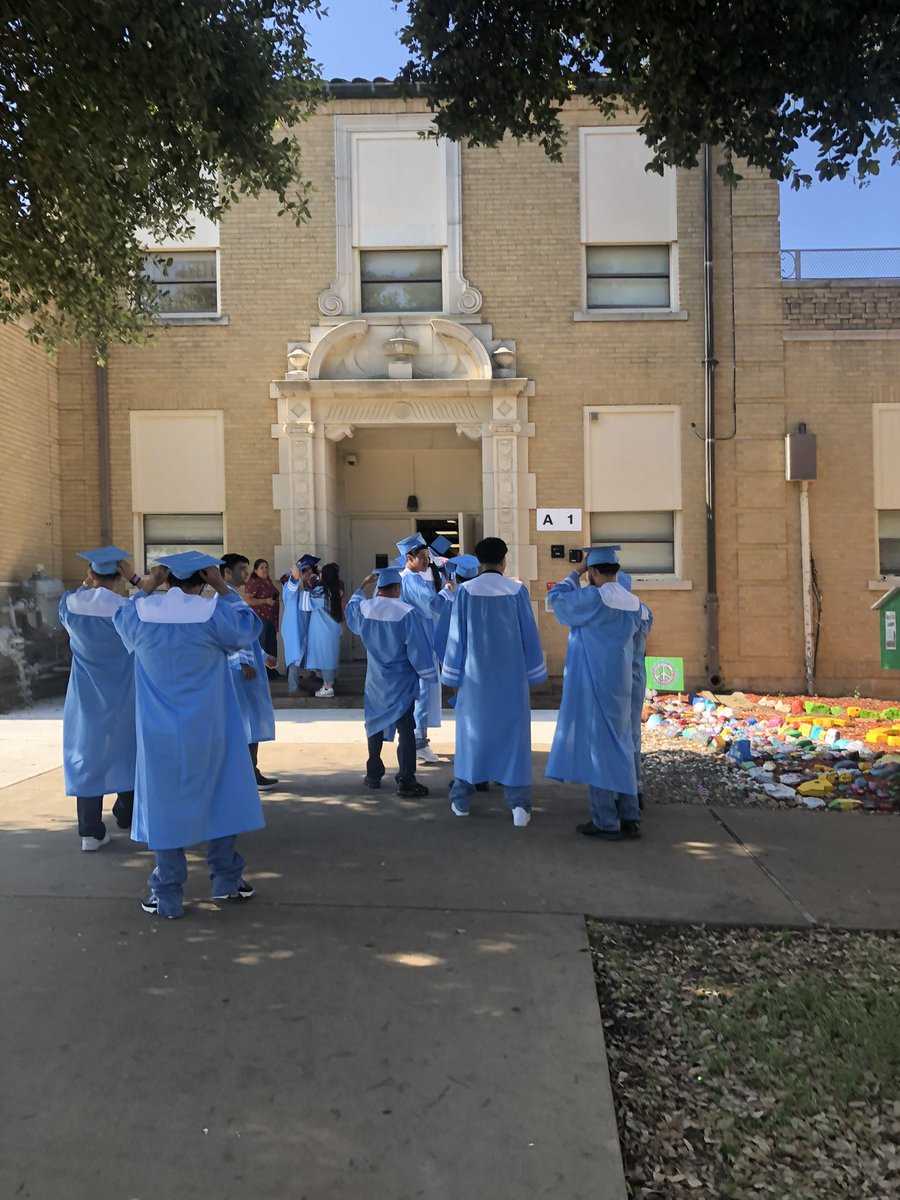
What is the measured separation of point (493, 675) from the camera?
6180 mm

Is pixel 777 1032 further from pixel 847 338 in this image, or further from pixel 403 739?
pixel 847 338

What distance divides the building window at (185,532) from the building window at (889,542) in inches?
379

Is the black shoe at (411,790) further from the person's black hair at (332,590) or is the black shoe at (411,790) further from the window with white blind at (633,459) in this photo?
the window with white blind at (633,459)

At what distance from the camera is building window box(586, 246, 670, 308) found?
12883 mm

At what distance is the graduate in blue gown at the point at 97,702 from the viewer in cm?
545

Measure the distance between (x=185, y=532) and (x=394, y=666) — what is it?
741 cm

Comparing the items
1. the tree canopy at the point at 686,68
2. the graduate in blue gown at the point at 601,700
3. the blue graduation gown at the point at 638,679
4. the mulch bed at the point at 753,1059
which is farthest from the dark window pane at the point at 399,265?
the mulch bed at the point at 753,1059

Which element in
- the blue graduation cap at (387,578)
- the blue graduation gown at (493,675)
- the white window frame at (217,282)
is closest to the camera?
the blue graduation gown at (493,675)

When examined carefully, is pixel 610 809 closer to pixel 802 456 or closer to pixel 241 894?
pixel 241 894

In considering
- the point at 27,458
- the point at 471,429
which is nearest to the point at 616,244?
the point at 471,429

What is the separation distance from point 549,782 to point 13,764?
4923 mm

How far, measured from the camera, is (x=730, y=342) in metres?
12.6

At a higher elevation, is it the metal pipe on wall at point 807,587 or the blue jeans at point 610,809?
the metal pipe on wall at point 807,587

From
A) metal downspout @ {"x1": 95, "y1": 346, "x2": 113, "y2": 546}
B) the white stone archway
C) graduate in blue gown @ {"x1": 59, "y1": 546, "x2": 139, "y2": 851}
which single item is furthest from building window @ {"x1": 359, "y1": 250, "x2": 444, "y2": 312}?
graduate in blue gown @ {"x1": 59, "y1": 546, "x2": 139, "y2": 851}
